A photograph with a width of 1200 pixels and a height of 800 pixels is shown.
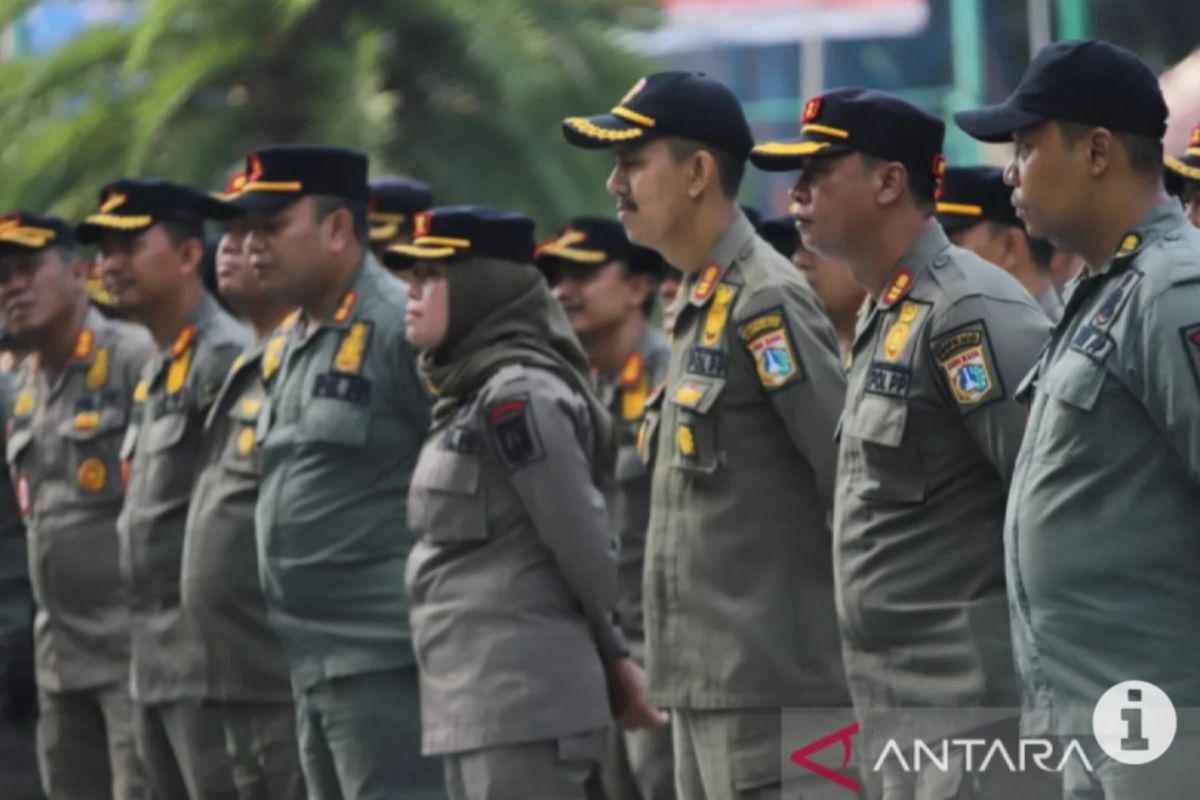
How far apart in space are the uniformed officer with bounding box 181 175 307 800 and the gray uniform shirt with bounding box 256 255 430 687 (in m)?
0.21

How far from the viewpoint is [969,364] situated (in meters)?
5.01

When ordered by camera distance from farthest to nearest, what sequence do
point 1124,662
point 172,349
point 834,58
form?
point 834,58, point 172,349, point 1124,662

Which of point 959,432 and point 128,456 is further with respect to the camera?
point 128,456

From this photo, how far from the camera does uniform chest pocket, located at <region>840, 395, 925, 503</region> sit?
5.04 m

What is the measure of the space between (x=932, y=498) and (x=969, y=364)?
28cm

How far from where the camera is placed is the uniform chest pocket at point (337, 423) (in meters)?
6.65

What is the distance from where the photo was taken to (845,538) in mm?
5148

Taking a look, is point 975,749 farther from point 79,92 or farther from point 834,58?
point 834,58

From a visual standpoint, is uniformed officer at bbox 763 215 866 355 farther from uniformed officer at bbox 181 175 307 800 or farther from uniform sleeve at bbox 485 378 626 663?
uniformed officer at bbox 181 175 307 800

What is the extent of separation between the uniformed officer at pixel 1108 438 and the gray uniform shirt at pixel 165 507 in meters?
3.43

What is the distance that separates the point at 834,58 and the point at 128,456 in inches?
373

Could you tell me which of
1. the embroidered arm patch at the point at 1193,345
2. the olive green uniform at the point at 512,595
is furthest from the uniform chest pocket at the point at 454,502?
the embroidered arm patch at the point at 1193,345

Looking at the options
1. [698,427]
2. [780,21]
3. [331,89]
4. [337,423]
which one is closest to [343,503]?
[337,423]

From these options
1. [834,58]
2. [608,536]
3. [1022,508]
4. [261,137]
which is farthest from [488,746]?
[834,58]
